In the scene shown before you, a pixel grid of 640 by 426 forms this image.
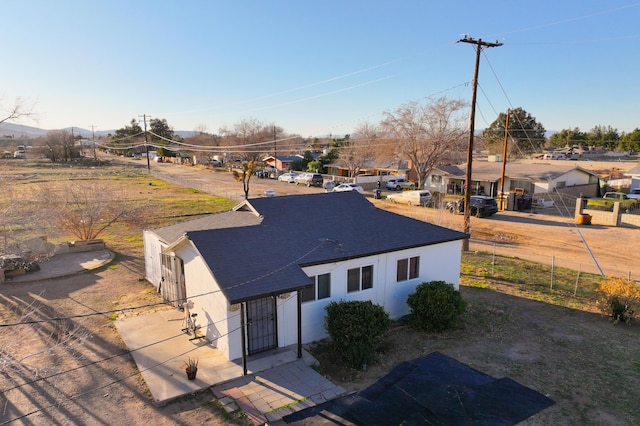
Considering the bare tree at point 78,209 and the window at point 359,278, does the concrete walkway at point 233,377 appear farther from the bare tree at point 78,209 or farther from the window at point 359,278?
the bare tree at point 78,209

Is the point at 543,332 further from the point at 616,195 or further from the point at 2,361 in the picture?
Result: the point at 616,195

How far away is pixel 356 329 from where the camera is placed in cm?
1148

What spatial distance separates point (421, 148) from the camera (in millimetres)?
44969

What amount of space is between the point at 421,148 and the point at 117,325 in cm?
3770

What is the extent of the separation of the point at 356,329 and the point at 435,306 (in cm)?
330

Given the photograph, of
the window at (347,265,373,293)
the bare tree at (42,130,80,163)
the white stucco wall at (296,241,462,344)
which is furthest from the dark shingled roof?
the bare tree at (42,130,80,163)

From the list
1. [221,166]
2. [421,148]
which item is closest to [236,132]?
[221,166]

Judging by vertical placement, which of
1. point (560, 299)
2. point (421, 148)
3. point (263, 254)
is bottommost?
point (560, 299)

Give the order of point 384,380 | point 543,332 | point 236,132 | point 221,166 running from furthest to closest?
point 236,132 → point 221,166 → point 543,332 → point 384,380

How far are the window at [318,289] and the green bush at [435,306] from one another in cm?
314

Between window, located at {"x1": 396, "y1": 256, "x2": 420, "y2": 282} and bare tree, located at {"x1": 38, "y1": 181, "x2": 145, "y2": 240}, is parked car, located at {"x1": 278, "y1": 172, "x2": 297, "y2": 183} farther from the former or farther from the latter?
window, located at {"x1": 396, "y1": 256, "x2": 420, "y2": 282}

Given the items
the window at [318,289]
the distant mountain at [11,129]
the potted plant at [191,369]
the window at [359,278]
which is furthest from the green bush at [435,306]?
the distant mountain at [11,129]

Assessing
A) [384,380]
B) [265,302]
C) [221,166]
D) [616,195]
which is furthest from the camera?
[221,166]

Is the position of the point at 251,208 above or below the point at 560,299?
above
